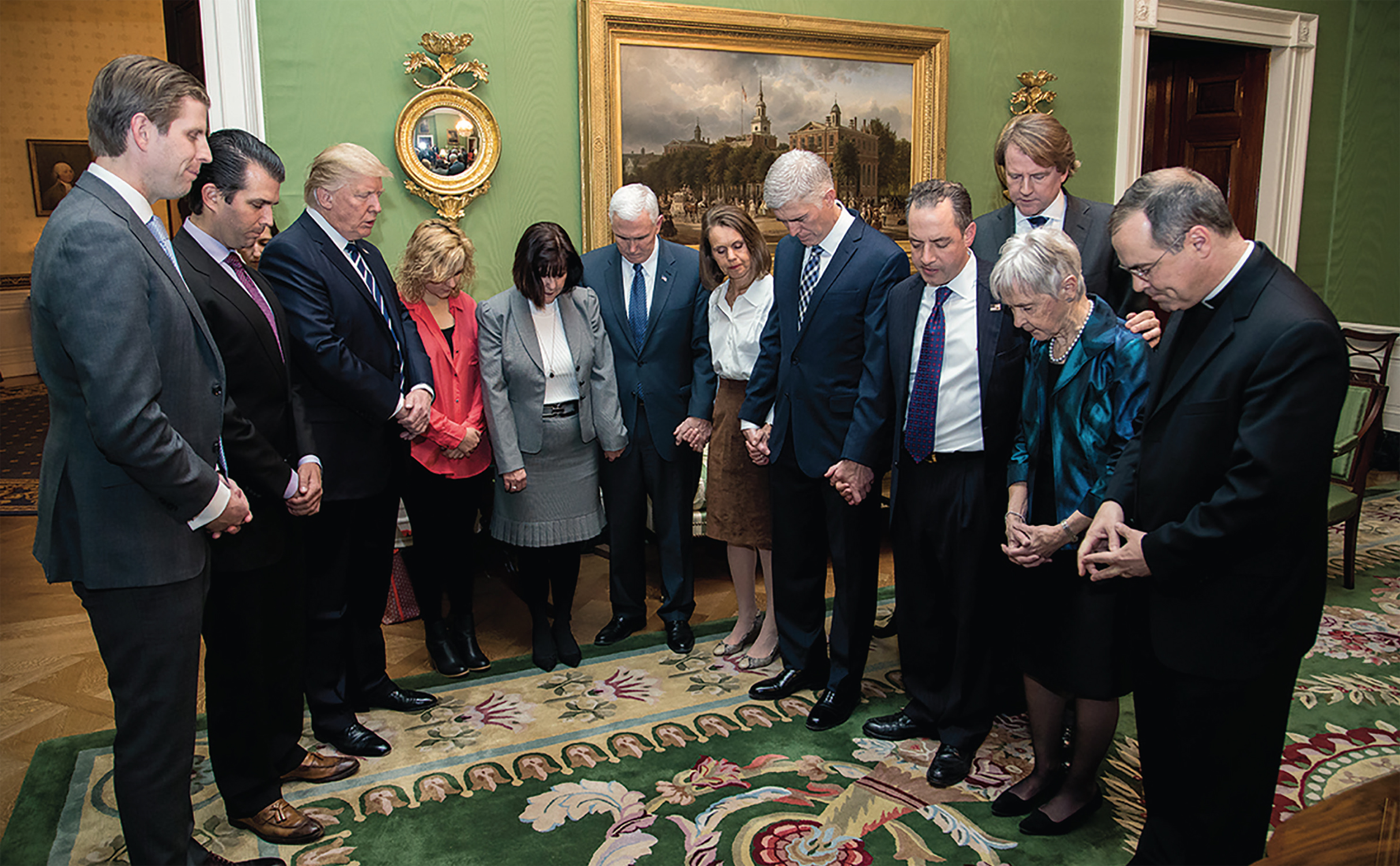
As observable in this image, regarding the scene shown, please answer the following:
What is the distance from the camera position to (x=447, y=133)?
4836 mm

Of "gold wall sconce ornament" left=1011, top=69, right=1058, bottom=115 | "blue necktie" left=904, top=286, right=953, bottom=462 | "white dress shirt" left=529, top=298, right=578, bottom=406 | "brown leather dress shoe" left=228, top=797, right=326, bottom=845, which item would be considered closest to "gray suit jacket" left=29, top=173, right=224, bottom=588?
"brown leather dress shoe" left=228, top=797, right=326, bottom=845

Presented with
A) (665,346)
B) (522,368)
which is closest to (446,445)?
(522,368)

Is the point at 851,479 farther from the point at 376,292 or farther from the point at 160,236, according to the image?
the point at 160,236

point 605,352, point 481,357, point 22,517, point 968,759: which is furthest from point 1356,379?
point 22,517

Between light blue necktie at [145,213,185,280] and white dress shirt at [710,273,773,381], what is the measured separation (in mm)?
1993

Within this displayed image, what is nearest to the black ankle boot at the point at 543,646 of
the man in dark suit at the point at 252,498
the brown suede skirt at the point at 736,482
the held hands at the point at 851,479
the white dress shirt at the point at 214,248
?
the brown suede skirt at the point at 736,482

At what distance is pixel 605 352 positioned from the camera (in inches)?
151

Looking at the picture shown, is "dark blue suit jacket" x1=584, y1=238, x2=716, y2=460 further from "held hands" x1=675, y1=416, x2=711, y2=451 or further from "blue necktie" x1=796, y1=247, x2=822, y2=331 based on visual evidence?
"blue necktie" x1=796, y1=247, x2=822, y2=331

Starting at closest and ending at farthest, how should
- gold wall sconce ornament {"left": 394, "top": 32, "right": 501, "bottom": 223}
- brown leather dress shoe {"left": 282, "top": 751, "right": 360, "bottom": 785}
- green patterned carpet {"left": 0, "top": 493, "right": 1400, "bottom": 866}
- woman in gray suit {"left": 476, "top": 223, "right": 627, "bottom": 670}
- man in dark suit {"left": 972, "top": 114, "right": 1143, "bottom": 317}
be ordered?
green patterned carpet {"left": 0, "top": 493, "right": 1400, "bottom": 866} → brown leather dress shoe {"left": 282, "top": 751, "right": 360, "bottom": 785} → man in dark suit {"left": 972, "top": 114, "right": 1143, "bottom": 317} → woman in gray suit {"left": 476, "top": 223, "right": 627, "bottom": 670} → gold wall sconce ornament {"left": 394, "top": 32, "right": 501, "bottom": 223}

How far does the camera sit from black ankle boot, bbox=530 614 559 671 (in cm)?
387

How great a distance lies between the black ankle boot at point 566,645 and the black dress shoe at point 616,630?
0.12 meters

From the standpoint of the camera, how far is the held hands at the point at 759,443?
3.57 meters

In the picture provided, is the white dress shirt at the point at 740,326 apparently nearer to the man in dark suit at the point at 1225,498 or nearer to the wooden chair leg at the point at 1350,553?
the man in dark suit at the point at 1225,498

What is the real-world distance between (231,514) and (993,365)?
211 centimetres
